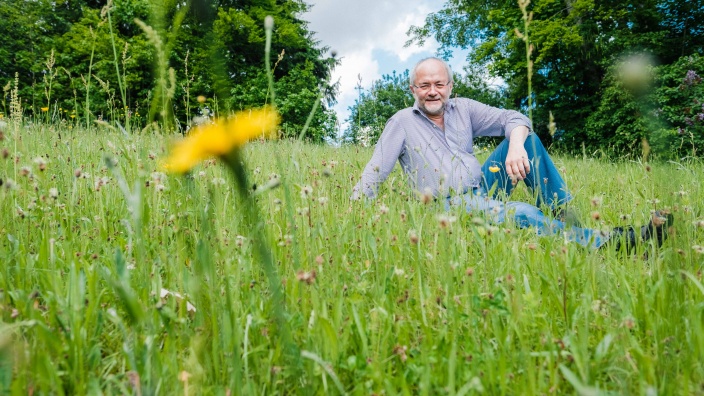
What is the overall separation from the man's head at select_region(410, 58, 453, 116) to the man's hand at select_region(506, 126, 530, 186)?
2.52ft

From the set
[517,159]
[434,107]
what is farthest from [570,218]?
[434,107]

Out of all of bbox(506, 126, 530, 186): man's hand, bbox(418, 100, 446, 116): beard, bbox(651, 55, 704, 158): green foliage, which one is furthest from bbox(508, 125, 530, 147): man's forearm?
bbox(651, 55, 704, 158): green foliage

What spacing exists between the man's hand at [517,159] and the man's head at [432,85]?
0.77 m

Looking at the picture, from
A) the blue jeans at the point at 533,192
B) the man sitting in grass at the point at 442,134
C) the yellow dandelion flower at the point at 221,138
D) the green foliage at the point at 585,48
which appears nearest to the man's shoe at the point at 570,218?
the blue jeans at the point at 533,192

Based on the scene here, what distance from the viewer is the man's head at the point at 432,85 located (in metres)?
3.54

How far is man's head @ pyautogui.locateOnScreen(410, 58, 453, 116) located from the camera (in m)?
3.54

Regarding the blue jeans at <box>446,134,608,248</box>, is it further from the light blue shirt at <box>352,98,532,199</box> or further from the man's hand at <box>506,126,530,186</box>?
the light blue shirt at <box>352,98,532,199</box>

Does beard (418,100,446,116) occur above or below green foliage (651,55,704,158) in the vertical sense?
below

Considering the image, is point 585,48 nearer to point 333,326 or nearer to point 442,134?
point 442,134

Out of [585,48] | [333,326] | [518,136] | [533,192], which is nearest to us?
[333,326]

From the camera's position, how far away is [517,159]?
2660 millimetres

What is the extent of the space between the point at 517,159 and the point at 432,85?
115 cm

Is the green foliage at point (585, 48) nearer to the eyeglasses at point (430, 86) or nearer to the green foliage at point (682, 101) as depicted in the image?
the green foliage at point (682, 101)

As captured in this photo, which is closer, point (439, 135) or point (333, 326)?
point (333, 326)
